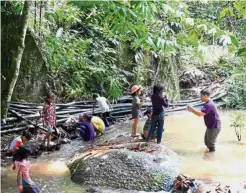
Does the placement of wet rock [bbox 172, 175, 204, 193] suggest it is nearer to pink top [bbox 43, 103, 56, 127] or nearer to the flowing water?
the flowing water

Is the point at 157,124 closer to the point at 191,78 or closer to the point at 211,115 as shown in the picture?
the point at 211,115

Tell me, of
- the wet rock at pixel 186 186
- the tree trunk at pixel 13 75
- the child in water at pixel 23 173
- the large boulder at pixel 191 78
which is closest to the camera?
the child in water at pixel 23 173

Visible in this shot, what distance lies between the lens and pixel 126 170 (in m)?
6.13

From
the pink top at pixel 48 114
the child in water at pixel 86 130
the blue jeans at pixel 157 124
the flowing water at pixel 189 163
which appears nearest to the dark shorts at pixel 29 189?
the flowing water at pixel 189 163

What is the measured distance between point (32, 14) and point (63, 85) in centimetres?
256

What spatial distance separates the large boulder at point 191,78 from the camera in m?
17.7

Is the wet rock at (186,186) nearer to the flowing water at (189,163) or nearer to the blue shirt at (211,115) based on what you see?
the flowing water at (189,163)

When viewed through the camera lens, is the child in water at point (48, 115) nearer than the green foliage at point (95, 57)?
Yes

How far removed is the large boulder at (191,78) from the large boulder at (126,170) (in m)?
11.1

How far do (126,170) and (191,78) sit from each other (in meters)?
12.2

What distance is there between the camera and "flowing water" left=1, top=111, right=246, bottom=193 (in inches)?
240

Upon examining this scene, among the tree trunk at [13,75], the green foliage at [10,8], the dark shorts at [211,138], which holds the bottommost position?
the dark shorts at [211,138]

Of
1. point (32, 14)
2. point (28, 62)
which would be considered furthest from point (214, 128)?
point (32, 14)

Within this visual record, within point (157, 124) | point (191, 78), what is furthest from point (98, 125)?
point (191, 78)
